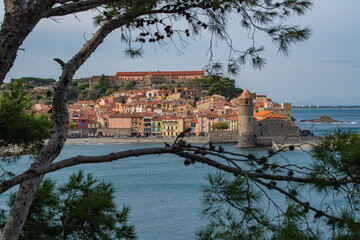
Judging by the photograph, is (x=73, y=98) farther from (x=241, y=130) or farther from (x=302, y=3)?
(x=302, y=3)

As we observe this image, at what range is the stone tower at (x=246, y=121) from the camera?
26.7 m

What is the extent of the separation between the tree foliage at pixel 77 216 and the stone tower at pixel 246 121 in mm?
24310

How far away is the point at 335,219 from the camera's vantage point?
50.1 inches

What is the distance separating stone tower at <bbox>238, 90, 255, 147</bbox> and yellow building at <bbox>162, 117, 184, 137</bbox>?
822 centimetres

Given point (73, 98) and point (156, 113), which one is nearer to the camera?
point (156, 113)

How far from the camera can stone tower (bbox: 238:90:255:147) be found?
87.5 feet

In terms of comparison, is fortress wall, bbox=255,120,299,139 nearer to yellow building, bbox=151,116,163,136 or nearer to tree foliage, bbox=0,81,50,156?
yellow building, bbox=151,116,163,136

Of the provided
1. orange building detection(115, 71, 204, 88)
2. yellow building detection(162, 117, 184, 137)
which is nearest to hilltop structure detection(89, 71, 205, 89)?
orange building detection(115, 71, 204, 88)

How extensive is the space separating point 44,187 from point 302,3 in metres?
1.58

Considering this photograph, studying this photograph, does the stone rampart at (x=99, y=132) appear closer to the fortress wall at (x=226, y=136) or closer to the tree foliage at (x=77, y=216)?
the fortress wall at (x=226, y=136)

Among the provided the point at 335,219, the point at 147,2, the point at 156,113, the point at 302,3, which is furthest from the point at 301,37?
the point at 156,113

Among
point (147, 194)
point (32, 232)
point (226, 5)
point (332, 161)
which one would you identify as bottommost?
point (147, 194)

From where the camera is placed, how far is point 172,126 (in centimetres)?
3528

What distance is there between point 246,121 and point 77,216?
2481 centimetres
